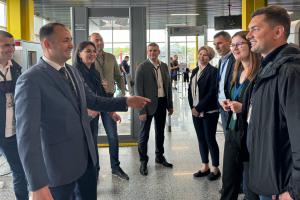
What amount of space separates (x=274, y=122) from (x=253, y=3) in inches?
330

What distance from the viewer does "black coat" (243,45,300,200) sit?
4.67 feet

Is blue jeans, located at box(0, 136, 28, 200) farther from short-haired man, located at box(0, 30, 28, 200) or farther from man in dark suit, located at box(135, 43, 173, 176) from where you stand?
man in dark suit, located at box(135, 43, 173, 176)

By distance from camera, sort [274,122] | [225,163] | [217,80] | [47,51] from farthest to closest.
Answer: [217,80]
[225,163]
[47,51]
[274,122]

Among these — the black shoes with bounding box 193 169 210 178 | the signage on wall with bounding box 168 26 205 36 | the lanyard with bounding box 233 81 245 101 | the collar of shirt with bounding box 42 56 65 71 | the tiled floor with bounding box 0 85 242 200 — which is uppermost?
the signage on wall with bounding box 168 26 205 36

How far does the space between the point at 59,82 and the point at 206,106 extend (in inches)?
91.9

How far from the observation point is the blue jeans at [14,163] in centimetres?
285

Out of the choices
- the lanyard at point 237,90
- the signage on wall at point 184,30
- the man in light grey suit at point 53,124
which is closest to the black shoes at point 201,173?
the lanyard at point 237,90

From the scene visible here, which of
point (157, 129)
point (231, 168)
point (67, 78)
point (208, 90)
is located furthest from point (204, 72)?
point (67, 78)

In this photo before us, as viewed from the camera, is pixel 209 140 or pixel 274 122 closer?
pixel 274 122

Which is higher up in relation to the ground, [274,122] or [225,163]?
[274,122]

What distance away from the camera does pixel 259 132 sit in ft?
5.34

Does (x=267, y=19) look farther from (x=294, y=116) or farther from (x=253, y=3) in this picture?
(x=253, y=3)

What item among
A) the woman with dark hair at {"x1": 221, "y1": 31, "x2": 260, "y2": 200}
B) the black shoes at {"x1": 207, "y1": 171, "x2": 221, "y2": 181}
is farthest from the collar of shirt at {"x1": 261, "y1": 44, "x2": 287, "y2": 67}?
the black shoes at {"x1": 207, "y1": 171, "x2": 221, "y2": 181}

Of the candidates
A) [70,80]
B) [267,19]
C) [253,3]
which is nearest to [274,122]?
[267,19]
